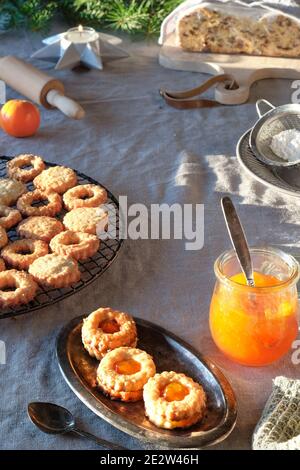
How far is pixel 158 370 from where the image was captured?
0.99 metres

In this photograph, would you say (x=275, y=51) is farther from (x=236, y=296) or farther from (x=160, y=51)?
(x=236, y=296)

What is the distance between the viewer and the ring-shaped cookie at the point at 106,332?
992 millimetres

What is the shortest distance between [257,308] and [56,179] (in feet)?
2.10

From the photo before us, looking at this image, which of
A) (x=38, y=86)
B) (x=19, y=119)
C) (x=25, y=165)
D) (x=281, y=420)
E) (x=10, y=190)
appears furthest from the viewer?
(x=38, y=86)

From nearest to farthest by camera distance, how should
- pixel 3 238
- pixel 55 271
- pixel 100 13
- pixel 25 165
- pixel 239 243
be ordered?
pixel 239 243
pixel 55 271
pixel 3 238
pixel 25 165
pixel 100 13

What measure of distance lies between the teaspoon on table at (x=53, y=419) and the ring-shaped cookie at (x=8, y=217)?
0.48m

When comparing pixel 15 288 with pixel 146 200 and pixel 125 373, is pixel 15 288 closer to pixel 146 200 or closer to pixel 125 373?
pixel 125 373

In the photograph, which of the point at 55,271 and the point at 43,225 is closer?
the point at 55,271

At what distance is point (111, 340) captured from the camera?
1.00 meters

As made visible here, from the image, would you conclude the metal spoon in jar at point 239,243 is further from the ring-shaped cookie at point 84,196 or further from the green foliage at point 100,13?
the green foliage at point 100,13

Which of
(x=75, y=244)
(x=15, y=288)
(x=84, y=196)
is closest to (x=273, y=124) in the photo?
(x=84, y=196)

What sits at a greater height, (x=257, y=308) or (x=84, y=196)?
(x=257, y=308)

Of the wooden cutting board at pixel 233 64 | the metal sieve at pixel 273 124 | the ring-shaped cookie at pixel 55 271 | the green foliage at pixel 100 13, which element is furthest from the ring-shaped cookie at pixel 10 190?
the green foliage at pixel 100 13

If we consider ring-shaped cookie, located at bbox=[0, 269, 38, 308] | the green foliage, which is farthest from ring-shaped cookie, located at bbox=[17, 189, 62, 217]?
the green foliage
